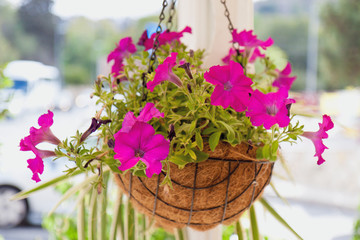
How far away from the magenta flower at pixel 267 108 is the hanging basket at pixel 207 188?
0.35 ft

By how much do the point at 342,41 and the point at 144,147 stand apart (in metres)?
10.8

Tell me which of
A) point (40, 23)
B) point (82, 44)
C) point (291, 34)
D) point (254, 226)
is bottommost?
point (254, 226)

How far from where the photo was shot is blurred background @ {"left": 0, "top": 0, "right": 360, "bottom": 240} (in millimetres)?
3197

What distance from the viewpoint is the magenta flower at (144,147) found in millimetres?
428

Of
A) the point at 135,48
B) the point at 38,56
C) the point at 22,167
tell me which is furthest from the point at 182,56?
the point at 38,56

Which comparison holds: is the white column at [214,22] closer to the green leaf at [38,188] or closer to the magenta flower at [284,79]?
the magenta flower at [284,79]

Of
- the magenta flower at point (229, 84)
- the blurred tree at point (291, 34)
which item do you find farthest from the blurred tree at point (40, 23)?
the blurred tree at point (291, 34)

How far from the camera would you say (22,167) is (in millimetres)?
3273

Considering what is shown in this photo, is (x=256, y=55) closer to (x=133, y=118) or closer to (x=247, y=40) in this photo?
(x=247, y=40)

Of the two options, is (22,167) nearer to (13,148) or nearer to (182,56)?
(13,148)

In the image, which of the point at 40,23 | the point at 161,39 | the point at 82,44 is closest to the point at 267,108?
the point at 161,39

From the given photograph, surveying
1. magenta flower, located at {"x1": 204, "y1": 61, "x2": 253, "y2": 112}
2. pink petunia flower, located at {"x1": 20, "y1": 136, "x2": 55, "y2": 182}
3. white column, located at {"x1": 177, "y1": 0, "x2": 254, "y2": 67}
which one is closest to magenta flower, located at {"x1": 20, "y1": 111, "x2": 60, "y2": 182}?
pink petunia flower, located at {"x1": 20, "y1": 136, "x2": 55, "y2": 182}

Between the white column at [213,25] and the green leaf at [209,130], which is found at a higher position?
the white column at [213,25]

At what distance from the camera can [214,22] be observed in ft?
2.92
